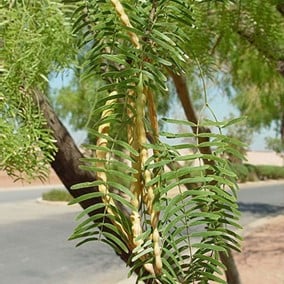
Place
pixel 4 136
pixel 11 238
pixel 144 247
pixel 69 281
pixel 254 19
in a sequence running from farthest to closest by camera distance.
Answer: pixel 11 238, pixel 69 281, pixel 254 19, pixel 4 136, pixel 144 247

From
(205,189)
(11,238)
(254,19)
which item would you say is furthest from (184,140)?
(11,238)

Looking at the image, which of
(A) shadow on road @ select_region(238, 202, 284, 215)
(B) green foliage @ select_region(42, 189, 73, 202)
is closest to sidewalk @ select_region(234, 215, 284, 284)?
A: (A) shadow on road @ select_region(238, 202, 284, 215)

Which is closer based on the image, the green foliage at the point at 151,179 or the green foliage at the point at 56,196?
the green foliage at the point at 151,179

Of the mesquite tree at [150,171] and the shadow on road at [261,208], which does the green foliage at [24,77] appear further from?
the shadow on road at [261,208]

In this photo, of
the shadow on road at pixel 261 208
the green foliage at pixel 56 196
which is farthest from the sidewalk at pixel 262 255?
the green foliage at pixel 56 196

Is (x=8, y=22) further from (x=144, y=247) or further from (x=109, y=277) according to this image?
(x=109, y=277)

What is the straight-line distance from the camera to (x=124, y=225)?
53 centimetres

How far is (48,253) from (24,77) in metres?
5.64

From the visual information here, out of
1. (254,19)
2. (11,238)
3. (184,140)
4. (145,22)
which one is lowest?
(11,238)

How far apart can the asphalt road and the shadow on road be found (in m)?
0.27

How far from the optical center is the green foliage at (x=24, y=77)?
0.67 metres

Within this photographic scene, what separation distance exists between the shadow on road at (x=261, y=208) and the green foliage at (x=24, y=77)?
10205 mm

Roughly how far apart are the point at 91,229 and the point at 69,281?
4.44m

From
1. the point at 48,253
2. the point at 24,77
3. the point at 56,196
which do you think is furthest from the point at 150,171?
the point at 56,196
